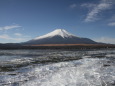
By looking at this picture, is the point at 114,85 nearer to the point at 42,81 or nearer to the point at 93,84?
the point at 93,84

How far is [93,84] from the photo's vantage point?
901cm

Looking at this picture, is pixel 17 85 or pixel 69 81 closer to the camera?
pixel 17 85

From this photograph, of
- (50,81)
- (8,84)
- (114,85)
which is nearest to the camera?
(114,85)

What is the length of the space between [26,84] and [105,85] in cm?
378

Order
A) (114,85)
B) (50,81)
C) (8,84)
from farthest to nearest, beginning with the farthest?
(50,81) < (8,84) < (114,85)

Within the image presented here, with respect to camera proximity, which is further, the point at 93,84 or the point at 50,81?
the point at 50,81

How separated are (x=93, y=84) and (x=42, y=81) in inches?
104

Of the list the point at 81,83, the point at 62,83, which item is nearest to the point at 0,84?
the point at 62,83

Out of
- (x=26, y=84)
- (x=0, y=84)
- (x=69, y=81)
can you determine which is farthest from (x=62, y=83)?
(x=0, y=84)

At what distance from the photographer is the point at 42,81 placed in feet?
32.1

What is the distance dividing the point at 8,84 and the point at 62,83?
8.77ft

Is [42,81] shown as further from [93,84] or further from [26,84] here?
[93,84]

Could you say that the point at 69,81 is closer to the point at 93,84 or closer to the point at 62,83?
the point at 62,83

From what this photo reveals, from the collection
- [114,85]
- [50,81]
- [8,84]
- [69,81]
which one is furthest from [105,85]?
[8,84]
